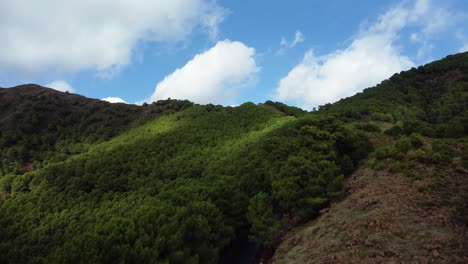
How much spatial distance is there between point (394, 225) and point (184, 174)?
Result: 31978 mm

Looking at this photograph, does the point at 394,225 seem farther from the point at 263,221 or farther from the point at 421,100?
the point at 421,100

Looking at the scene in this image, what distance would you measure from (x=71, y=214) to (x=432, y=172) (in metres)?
42.2

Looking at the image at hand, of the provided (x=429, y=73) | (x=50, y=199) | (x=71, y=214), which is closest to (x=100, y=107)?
(x=50, y=199)

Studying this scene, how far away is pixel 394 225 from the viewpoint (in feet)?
74.0

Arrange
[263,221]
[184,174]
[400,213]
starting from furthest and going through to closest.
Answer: [184,174] < [263,221] < [400,213]

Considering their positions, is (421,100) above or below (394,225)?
above

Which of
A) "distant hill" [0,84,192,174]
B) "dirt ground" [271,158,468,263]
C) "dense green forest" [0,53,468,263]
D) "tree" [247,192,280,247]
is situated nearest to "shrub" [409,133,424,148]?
"dense green forest" [0,53,468,263]

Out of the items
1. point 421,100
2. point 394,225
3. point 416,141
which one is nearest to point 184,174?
point 416,141

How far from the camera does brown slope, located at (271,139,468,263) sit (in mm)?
19188

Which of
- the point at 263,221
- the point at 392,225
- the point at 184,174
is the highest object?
the point at 184,174

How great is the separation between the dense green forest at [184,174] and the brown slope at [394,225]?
3452mm

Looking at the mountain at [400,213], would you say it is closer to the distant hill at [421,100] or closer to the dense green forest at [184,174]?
the dense green forest at [184,174]

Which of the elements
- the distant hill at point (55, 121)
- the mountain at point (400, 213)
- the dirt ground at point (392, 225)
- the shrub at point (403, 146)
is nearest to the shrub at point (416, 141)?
the mountain at point (400, 213)

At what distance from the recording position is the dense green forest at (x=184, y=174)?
2952 centimetres
